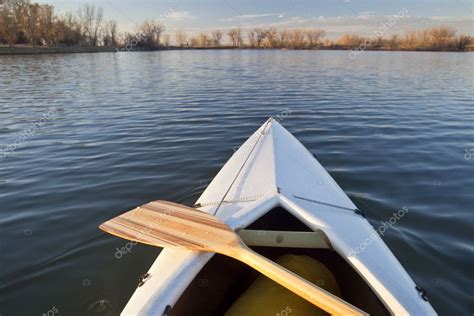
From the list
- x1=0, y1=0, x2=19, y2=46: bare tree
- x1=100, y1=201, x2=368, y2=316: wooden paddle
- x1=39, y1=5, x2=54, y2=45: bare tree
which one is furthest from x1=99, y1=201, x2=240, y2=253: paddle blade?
x1=39, y1=5, x2=54, y2=45: bare tree

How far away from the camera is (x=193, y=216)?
3.52m

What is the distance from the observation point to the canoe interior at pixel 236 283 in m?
2.92

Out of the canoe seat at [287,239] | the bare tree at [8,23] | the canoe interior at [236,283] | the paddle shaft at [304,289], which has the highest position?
the bare tree at [8,23]

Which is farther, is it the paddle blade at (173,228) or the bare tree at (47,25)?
the bare tree at (47,25)

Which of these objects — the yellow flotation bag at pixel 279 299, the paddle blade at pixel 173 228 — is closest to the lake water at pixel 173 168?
the paddle blade at pixel 173 228

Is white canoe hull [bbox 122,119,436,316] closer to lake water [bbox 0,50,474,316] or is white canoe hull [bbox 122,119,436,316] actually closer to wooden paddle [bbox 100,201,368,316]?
wooden paddle [bbox 100,201,368,316]

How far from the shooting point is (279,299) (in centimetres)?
279

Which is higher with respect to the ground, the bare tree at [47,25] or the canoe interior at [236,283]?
the bare tree at [47,25]

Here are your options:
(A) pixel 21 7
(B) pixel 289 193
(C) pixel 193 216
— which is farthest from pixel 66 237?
(A) pixel 21 7

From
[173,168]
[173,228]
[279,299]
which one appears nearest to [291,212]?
[279,299]

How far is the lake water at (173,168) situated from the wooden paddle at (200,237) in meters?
0.89

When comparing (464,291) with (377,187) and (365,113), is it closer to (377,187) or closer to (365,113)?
(377,187)

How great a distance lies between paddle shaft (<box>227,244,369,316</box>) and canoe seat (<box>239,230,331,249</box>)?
603 mm

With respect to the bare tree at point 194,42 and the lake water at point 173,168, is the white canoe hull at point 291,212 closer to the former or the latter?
the lake water at point 173,168
